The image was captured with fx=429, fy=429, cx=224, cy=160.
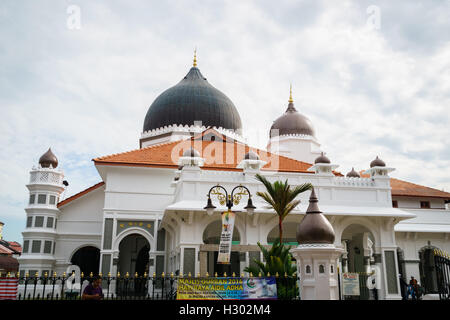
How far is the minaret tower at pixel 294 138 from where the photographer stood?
3300 cm

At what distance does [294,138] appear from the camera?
109 ft

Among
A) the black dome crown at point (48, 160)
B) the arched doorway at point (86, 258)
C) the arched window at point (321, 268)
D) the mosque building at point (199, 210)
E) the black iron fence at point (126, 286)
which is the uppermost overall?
the black dome crown at point (48, 160)

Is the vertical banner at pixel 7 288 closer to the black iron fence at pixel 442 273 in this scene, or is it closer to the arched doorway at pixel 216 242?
the arched doorway at pixel 216 242

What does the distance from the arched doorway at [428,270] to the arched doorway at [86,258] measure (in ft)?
64.1

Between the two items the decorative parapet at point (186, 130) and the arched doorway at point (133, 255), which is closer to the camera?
the arched doorway at point (133, 255)

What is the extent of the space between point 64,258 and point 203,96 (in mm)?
14321

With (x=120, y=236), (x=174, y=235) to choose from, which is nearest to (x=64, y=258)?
(x=120, y=236)

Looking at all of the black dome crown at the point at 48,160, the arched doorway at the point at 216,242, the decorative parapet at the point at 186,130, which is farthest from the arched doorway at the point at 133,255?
the decorative parapet at the point at 186,130

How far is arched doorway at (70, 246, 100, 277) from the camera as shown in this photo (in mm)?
25594

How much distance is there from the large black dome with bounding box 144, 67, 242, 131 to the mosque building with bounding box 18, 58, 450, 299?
77 millimetres

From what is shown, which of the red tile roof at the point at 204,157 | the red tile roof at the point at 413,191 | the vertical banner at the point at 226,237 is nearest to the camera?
the vertical banner at the point at 226,237

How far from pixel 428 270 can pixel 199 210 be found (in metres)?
16.5
